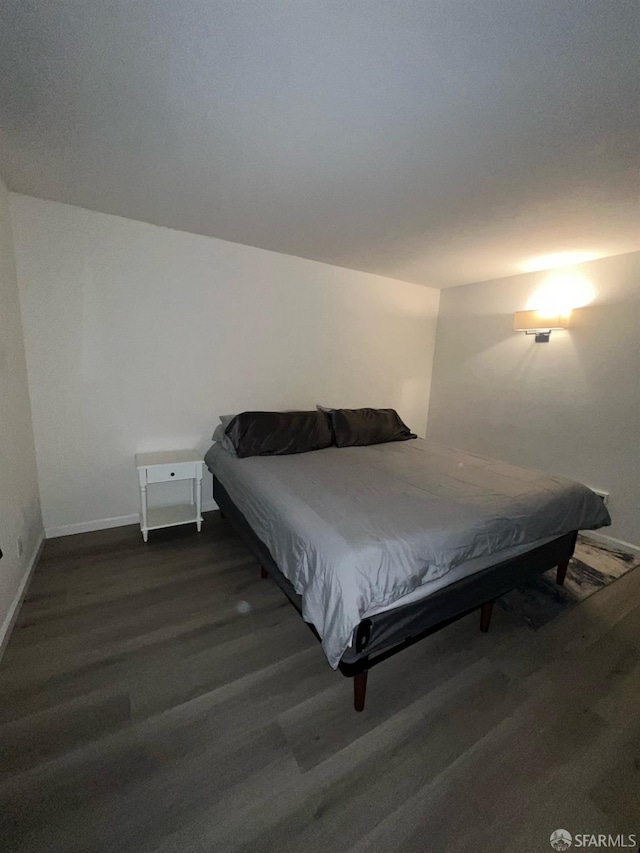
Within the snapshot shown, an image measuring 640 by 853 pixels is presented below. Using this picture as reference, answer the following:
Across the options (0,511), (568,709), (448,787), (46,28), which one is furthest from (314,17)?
(568,709)

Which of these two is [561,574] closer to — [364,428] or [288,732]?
[364,428]

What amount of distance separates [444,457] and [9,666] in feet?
9.36

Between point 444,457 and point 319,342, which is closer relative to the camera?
point 444,457

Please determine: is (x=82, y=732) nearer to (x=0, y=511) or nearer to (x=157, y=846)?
(x=157, y=846)

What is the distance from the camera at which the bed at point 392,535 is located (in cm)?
134

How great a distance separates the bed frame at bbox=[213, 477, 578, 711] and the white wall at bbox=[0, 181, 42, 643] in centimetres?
124

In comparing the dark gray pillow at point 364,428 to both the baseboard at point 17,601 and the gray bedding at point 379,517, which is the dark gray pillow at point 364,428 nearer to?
the gray bedding at point 379,517

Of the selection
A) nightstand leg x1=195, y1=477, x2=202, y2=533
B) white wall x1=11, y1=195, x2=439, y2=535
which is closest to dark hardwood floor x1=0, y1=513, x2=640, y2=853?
nightstand leg x1=195, y1=477, x2=202, y2=533

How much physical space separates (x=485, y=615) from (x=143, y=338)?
9.82 ft

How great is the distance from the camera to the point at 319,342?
11.3ft

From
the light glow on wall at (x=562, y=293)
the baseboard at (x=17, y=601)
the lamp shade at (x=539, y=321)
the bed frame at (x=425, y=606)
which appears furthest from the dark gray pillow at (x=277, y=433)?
the light glow on wall at (x=562, y=293)

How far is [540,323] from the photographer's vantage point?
3055 mm

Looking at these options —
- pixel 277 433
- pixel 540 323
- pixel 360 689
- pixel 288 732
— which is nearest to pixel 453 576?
pixel 360 689

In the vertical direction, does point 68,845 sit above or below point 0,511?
below
